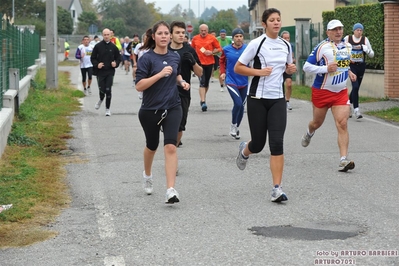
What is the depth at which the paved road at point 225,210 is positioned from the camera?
20.5 feet

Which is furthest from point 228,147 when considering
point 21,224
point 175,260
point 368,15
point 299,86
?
point 299,86

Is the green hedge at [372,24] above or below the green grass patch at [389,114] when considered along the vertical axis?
above

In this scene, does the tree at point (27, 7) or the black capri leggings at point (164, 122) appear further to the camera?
the tree at point (27, 7)

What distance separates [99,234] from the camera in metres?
6.96

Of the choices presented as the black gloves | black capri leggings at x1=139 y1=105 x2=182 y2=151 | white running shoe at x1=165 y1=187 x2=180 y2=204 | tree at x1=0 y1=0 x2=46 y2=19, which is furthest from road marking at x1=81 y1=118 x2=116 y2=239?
tree at x1=0 y1=0 x2=46 y2=19

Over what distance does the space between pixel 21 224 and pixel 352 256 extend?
297 centimetres

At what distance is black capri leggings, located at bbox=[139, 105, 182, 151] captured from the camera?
8.27 metres

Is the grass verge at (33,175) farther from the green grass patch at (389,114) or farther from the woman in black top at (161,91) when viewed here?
the green grass patch at (389,114)

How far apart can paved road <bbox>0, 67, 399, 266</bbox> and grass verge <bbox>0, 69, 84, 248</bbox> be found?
181mm

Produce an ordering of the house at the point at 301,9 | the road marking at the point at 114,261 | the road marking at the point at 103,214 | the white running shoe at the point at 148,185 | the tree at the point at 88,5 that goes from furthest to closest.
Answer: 1. the tree at the point at 88,5
2. the house at the point at 301,9
3. the white running shoe at the point at 148,185
4. the road marking at the point at 103,214
5. the road marking at the point at 114,261

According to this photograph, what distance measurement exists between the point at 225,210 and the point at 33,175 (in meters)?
2.87

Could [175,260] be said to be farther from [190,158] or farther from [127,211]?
[190,158]

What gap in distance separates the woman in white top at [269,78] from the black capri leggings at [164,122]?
2.65 feet

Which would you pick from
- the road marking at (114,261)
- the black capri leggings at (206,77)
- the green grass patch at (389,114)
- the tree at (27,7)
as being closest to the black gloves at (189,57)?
the road marking at (114,261)
